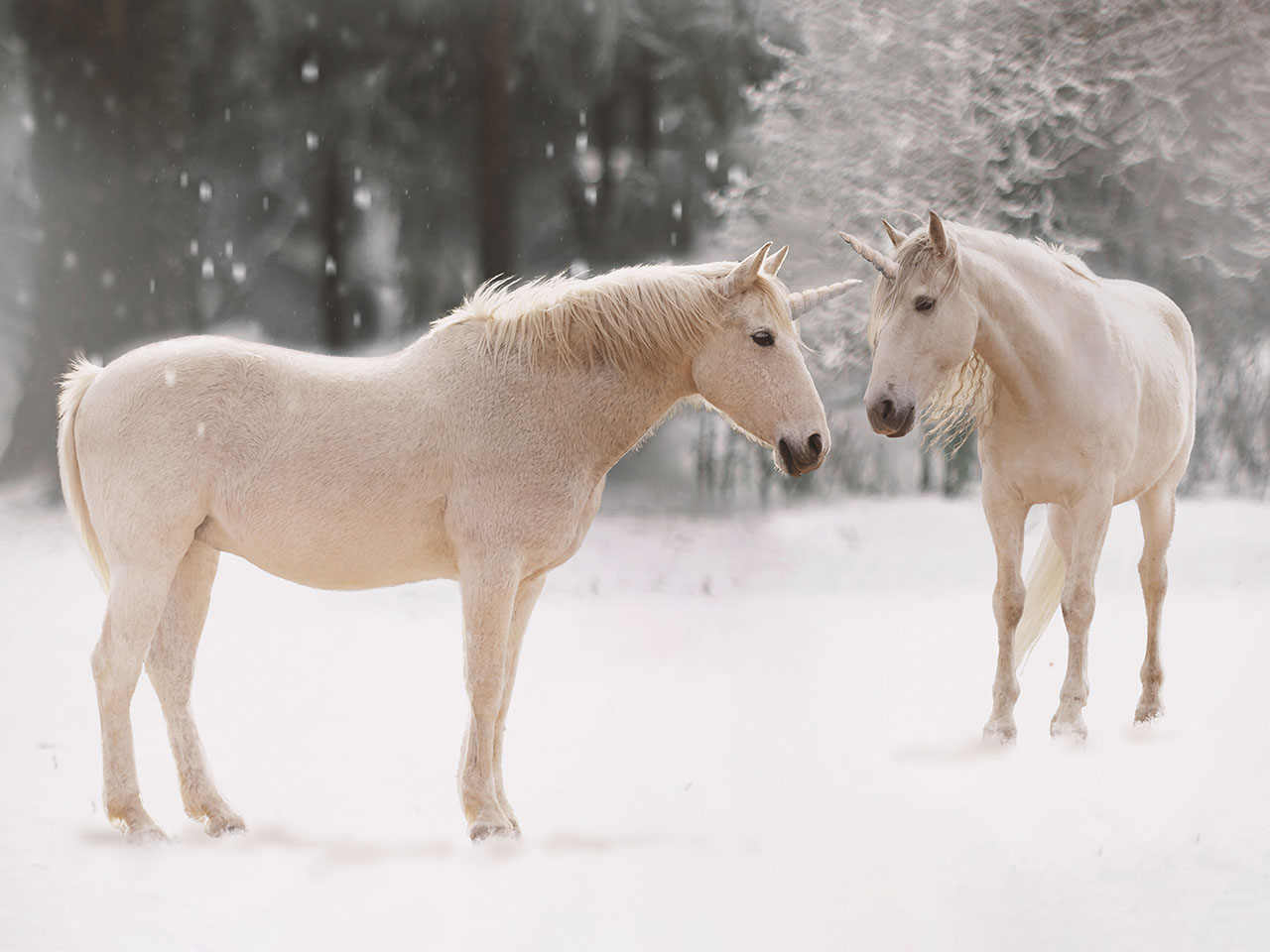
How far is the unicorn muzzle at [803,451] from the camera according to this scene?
2693mm

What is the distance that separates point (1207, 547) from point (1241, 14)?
3.47m

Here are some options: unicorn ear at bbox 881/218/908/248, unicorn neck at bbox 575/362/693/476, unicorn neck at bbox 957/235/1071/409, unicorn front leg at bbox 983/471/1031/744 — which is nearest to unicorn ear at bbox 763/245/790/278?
unicorn neck at bbox 575/362/693/476

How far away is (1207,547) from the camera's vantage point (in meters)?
7.36

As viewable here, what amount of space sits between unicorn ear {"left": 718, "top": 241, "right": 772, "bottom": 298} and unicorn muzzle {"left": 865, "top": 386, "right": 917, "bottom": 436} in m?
0.68

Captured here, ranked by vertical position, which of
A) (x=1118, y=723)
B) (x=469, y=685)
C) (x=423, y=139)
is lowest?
(x=1118, y=723)

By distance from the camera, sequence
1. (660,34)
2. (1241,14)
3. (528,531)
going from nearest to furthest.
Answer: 1. (528,531)
2. (1241,14)
3. (660,34)

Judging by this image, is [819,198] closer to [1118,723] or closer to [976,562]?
[976,562]

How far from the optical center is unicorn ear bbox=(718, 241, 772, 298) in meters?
2.74

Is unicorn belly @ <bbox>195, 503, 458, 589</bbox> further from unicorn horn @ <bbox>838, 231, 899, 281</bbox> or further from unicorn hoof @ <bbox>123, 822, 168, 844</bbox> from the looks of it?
unicorn horn @ <bbox>838, 231, 899, 281</bbox>

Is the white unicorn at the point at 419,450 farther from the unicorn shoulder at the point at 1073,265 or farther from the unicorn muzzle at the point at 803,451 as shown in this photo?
the unicorn shoulder at the point at 1073,265

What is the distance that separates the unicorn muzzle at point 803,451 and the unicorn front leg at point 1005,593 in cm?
117

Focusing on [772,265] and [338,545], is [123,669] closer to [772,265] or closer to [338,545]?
[338,545]

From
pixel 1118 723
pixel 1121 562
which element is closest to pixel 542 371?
pixel 1118 723

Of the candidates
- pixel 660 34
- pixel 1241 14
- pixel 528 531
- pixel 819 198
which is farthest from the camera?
pixel 660 34
